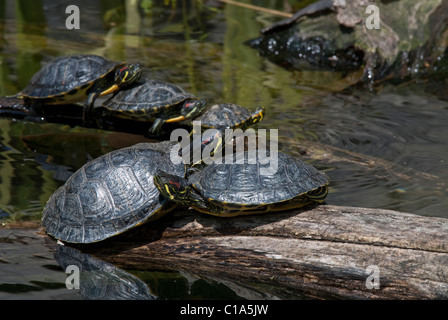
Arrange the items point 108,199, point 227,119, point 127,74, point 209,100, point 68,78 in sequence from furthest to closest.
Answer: point 209,100 → point 68,78 → point 127,74 → point 227,119 → point 108,199

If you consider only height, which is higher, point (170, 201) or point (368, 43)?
point (368, 43)

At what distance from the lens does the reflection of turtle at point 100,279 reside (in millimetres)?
3434

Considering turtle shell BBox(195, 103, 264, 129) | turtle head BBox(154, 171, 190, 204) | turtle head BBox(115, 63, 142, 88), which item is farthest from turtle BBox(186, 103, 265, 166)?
turtle head BBox(154, 171, 190, 204)

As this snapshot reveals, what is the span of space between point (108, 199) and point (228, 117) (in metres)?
2.26

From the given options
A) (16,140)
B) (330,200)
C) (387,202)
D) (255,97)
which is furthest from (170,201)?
(255,97)

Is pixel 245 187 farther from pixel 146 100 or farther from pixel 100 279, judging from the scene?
pixel 146 100

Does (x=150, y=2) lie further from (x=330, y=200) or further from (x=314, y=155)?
(x=330, y=200)

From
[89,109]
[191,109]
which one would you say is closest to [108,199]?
[191,109]

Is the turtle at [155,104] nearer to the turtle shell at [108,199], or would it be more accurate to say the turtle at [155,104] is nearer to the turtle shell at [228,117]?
the turtle shell at [228,117]

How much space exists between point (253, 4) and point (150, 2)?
217cm

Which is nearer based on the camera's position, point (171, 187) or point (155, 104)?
point (171, 187)

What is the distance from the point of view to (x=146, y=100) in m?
5.97
